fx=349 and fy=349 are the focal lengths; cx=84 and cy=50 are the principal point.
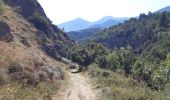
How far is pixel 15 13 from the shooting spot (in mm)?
121750

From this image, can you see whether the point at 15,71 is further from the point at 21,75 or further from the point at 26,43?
the point at 26,43

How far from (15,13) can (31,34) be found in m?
12.4

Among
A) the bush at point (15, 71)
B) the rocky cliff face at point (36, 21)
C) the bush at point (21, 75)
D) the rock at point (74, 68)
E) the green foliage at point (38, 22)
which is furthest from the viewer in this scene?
the green foliage at point (38, 22)

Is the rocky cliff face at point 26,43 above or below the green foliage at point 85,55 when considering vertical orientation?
above

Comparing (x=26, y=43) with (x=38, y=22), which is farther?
(x=38, y=22)

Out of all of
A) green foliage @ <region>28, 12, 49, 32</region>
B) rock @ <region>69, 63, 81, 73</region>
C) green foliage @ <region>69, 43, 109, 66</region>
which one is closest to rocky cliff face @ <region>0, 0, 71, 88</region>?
green foliage @ <region>28, 12, 49, 32</region>

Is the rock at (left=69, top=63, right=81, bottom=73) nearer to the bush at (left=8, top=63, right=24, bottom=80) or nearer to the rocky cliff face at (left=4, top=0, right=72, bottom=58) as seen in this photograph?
the rocky cliff face at (left=4, top=0, right=72, bottom=58)

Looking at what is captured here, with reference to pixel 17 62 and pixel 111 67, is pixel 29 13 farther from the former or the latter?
pixel 17 62

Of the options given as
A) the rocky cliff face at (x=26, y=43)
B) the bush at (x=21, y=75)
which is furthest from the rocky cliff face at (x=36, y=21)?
the bush at (x=21, y=75)

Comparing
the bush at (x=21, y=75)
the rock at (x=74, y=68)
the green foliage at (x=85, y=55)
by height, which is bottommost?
the green foliage at (x=85, y=55)

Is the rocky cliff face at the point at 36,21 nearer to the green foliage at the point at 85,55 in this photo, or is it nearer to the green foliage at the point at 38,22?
A: the green foliage at the point at 38,22

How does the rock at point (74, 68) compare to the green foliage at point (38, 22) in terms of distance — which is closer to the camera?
the rock at point (74, 68)

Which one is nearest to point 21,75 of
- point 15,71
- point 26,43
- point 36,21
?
point 15,71

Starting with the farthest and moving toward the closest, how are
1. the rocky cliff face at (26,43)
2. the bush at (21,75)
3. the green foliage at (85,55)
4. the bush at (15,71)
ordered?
the green foliage at (85,55), the rocky cliff face at (26,43), the bush at (21,75), the bush at (15,71)
